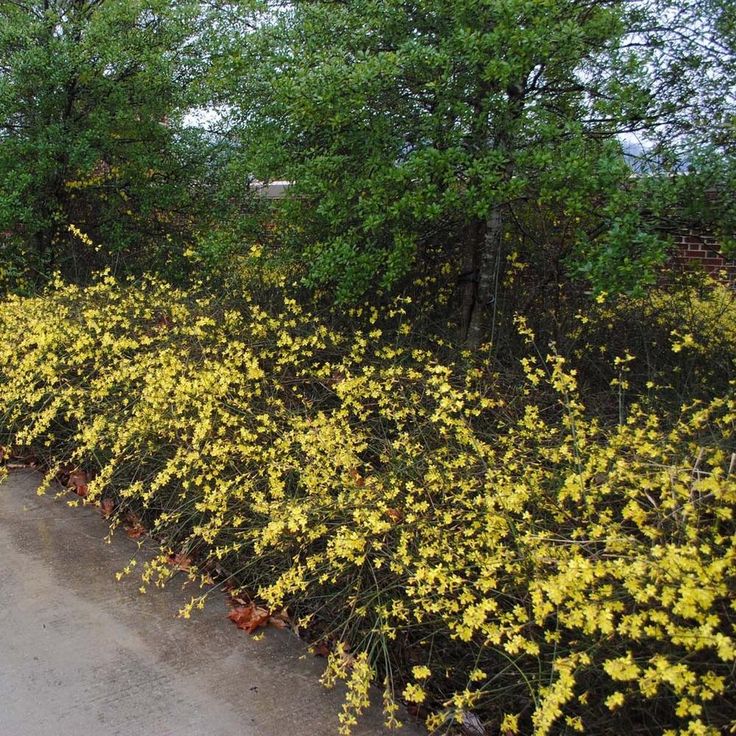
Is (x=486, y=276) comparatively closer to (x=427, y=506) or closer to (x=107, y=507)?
(x=427, y=506)

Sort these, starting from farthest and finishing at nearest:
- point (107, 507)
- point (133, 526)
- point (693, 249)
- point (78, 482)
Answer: point (693, 249)
point (78, 482)
point (107, 507)
point (133, 526)

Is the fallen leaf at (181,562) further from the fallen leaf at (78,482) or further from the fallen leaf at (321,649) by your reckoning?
the fallen leaf at (78,482)

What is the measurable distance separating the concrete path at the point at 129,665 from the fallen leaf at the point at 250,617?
35 millimetres

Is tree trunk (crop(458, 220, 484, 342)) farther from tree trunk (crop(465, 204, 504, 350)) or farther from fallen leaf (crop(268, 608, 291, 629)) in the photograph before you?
fallen leaf (crop(268, 608, 291, 629))

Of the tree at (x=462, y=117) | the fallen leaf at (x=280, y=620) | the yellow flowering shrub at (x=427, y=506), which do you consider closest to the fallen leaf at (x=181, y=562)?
the yellow flowering shrub at (x=427, y=506)

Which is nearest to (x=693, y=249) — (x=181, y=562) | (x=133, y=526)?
(x=181, y=562)

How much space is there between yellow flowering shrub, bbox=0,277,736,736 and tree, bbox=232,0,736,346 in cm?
68

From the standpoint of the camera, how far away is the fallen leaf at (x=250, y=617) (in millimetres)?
3164

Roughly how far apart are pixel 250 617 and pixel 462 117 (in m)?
2.77

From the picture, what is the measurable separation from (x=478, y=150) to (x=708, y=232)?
126 centimetres

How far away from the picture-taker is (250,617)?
3199 mm

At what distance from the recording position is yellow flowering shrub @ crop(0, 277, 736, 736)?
7.34 ft

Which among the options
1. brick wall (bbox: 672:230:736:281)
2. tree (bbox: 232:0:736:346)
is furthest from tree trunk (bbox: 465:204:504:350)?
brick wall (bbox: 672:230:736:281)

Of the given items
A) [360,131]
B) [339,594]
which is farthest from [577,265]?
[339,594]
